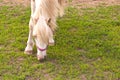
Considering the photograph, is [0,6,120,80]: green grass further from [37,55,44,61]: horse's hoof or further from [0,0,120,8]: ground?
[0,0,120,8]: ground

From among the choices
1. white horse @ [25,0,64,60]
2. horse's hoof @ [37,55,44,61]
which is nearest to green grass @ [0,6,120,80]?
horse's hoof @ [37,55,44,61]

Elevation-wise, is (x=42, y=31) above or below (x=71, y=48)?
above

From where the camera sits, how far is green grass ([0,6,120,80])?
4285mm

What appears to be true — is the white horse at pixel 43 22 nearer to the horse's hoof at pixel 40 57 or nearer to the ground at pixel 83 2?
the horse's hoof at pixel 40 57

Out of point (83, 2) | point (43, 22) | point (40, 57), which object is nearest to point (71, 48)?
point (40, 57)

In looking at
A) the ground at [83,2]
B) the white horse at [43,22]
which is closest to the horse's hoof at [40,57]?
the white horse at [43,22]

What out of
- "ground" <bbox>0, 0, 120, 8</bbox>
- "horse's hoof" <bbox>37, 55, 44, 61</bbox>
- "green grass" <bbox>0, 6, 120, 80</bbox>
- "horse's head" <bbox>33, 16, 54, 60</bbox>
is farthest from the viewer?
"ground" <bbox>0, 0, 120, 8</bbox>

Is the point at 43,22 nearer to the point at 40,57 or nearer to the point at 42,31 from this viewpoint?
the point at 42,31

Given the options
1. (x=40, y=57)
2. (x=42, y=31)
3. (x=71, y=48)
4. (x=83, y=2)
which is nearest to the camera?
(x=42, y=31)

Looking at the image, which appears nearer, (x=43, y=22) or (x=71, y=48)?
(x=43, y=22)

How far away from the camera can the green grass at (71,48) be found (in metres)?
4.29

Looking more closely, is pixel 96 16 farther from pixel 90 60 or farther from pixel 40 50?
pixel 40 50

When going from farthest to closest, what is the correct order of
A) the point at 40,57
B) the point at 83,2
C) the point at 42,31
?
the point at 83,2 < the point at 40,57 < the point at 42,31

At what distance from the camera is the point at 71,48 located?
5066mm
